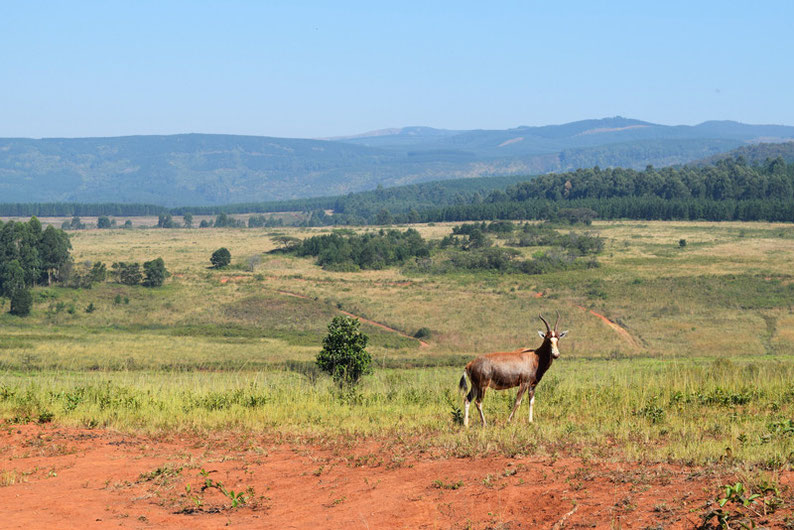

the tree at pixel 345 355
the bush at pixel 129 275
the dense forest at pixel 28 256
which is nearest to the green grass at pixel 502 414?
the tree at pixel 345 355

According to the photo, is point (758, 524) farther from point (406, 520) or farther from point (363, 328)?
point (363, 328)

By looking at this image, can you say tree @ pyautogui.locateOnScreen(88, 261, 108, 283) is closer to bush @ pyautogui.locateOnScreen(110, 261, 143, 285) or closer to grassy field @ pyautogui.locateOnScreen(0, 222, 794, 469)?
bush @ pyautogui.locateOnScreen(110, 261, 143, 285)

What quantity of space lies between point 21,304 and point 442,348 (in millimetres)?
28212

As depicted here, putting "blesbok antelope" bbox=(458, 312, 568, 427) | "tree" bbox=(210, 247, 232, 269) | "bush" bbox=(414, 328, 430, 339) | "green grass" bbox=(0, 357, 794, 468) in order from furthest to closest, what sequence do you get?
"tree" bbox=(210, 247, 232, 269), "bush" bbox=(414, 328, 430, 339), "blesbok antelope" bbox=(458, 312, 568, 427), "green grass" bbox=(0, 357, 794, 468)

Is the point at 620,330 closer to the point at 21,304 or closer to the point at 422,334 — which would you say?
the point at 422,334

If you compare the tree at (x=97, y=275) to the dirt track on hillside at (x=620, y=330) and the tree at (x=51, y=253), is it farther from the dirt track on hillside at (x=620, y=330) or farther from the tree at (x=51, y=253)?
the dirt track on hillside at (x=620, y=330)

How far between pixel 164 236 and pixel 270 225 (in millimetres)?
36138

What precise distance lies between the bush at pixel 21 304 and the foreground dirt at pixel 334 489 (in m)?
44.2

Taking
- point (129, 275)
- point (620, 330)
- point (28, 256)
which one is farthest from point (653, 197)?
point (28, 256)

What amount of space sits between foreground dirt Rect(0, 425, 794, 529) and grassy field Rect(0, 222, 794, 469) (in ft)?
2.80

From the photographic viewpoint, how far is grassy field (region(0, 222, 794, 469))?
A: 1244 centimetres

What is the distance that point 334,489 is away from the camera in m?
9.52

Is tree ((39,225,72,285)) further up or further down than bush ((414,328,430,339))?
further up

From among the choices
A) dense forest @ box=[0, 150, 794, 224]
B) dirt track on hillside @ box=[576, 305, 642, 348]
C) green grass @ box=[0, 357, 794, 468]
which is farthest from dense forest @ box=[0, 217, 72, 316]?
dense forest @ box=[0, 150, 794, 224]
